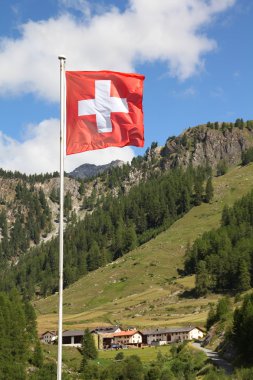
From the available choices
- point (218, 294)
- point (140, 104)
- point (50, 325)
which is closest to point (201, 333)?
point (218, 294)

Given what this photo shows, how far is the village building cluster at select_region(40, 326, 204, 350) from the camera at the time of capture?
131 metres

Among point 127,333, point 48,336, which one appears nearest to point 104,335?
point 127,333

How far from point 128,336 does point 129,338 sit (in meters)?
0.61

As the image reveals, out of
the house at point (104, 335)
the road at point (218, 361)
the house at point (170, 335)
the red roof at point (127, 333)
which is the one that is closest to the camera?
the road at point (218, 361)

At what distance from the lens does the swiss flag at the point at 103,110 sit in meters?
22.7

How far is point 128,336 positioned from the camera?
138375 mm

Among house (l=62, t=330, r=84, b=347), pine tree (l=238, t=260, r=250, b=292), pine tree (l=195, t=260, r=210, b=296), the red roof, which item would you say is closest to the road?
the red roof

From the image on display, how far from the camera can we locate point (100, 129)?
2308cm

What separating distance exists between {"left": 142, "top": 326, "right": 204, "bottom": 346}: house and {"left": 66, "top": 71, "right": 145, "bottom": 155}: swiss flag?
110888 millimetres

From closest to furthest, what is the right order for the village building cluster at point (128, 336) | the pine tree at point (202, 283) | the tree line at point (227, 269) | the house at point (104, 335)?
the village building cluster at point (128, 336) < the house at point (104, 335) < the tree line at point (227, 269) < the pine tree at point (202, 283)


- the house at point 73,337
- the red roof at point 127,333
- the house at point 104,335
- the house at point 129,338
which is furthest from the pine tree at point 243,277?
the house at point 73,337

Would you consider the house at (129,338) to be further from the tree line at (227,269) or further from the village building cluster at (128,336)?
the tree line at (227,269)

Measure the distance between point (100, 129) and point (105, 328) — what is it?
424 ft

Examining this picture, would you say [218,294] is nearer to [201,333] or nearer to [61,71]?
[201,333]
